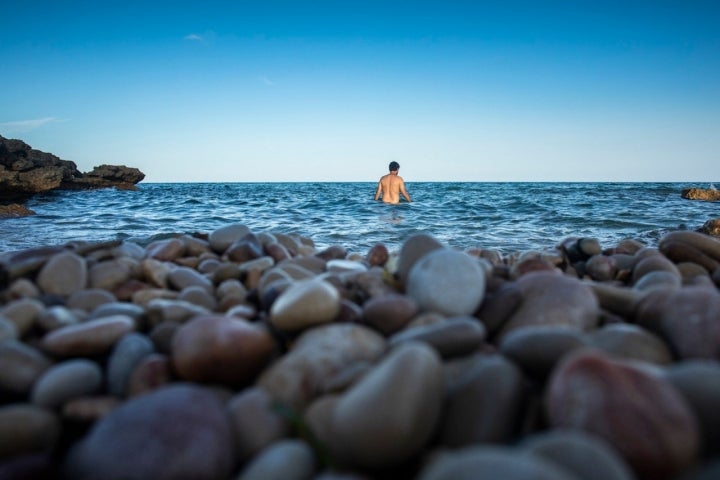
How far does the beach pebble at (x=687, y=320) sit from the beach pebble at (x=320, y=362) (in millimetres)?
1065

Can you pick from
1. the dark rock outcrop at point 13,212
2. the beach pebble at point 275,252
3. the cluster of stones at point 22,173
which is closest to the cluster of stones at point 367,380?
the beach pebble at point 275,252

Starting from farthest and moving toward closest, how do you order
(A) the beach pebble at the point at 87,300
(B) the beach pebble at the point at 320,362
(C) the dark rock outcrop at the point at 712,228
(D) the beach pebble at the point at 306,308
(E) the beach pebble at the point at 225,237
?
(C) the dark rock outcrop at the point at 712,228 → (E) the beach pebble at the point at 225,237 → (A) the beach pebble at the point at 87,300 → (D) the beach pebble at the point at 306,308 → (B) the beach pebble at the point at 320,362

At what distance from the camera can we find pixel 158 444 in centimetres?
108

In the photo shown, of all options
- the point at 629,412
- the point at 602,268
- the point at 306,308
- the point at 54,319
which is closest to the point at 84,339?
the point at 54,319

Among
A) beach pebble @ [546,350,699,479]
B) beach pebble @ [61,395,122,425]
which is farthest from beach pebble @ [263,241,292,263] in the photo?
beach pebble @ [546,350,699,479]

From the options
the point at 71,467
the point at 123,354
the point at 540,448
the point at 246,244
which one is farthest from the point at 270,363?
the point at 246,244

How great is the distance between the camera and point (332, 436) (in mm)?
1182

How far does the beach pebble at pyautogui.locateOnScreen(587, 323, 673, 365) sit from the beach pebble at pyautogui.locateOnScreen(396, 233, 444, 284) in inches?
43.1

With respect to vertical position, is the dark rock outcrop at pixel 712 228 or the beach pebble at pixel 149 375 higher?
the dark rock outcrop at pixel 712 228

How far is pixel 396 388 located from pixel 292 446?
31 cm

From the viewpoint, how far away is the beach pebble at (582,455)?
2.80ft

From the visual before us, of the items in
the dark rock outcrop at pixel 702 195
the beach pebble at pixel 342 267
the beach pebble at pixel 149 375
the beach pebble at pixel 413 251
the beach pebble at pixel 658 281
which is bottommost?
the beach pebble at pixel 149 375

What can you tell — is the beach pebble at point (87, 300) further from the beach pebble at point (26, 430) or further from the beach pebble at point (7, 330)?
the beach pebble at point (26, 430)

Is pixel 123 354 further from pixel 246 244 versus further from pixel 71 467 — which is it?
pixel 246 244
